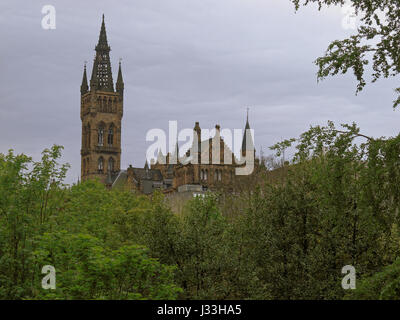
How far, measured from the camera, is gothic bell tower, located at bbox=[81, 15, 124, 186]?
166000 millimetres

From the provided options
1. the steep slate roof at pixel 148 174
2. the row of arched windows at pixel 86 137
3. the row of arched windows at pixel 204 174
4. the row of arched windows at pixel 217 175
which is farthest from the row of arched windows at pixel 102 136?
the row of arched windows at pixel 217 175

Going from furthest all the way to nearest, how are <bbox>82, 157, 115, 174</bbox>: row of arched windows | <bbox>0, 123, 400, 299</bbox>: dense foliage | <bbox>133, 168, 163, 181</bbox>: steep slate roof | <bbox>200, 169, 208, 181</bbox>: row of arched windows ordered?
<bbox>82, 157, 115, 174</bbox>: row of arched windows
<bbox>133, 168, 163, 181</bbox>: steep slate roof
<bbox>200, 169, 208, 181</bbox>: row of arched windows
<bbox>0, 123, 400, 299</bbox>: dense foliage

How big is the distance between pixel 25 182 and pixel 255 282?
815 cm

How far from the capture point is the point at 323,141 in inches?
798

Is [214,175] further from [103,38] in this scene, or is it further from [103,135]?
[103,38]

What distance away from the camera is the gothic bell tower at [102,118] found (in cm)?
16600

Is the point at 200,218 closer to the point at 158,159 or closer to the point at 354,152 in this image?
the point at 354,152

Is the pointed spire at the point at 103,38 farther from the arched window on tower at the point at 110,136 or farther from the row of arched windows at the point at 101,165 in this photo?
the row of arched windows at the point at 101,165

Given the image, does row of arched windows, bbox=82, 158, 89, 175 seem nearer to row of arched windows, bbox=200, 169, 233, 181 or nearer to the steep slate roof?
the steep slate roof

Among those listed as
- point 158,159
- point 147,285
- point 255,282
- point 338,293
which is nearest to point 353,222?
point 338,293

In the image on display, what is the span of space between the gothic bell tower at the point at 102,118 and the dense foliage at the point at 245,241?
461ft

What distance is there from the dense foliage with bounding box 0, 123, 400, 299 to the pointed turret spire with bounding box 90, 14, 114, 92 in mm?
143203

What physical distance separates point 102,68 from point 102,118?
39.3ft

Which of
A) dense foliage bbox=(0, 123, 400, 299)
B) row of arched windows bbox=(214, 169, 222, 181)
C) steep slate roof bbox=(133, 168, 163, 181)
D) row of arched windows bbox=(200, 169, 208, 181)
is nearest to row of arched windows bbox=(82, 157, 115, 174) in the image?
steep slate roof bbox=(133, 168, 163, 181)
